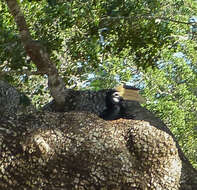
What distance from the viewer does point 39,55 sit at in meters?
5.57

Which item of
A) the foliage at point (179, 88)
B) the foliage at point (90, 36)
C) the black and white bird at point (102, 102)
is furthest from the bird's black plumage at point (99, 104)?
the foliage at point (179, 88)

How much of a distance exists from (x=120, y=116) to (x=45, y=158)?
1998 mm

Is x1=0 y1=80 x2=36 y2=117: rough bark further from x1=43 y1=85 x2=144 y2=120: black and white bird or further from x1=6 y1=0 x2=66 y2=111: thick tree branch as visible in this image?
x1=43 y1=85 x2=144 y2=120: black and white bird

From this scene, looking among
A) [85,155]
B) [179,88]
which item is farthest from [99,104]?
[179,88]

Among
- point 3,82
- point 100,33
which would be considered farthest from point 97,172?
point 100,33

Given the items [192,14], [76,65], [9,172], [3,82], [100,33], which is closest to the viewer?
[9,172]

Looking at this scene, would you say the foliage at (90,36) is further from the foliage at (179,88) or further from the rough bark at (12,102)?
the foliage at (179,88)

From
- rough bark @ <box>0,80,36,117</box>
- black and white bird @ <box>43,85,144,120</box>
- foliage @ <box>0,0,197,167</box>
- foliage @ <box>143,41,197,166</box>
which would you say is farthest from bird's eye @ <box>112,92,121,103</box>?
foliage @ <box>143,41,197,166</box>

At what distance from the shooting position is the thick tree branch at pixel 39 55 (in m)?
5.34

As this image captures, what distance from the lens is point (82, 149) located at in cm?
473

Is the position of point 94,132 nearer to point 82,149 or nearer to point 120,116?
point 82,149

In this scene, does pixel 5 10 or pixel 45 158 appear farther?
pixel 5 10

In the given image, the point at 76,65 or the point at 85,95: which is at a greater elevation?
the point at 85,95

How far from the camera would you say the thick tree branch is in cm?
534
